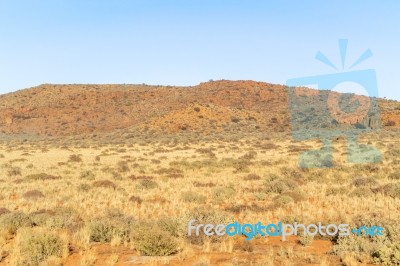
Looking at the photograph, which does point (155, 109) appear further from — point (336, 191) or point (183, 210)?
point (183, 210)

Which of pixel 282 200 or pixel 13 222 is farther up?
pixel 13 222

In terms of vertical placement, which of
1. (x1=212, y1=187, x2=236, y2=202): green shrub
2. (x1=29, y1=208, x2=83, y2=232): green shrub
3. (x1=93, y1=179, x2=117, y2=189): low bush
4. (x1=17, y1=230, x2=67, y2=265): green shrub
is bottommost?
(x1=212, y1=187, x2=236, y2=202): green shrub

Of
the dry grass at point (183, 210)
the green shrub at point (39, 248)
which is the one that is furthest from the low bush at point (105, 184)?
the green shrub at point (39, 248)

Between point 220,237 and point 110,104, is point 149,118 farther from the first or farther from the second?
point 220,237

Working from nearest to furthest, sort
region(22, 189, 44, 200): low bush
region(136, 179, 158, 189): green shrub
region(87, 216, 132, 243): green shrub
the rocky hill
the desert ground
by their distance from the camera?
the desert ground → region(87, 216, 132, 243): green shrub → region(22, 189, 44, 200): low bush → region(136, 179, 158, 189): green shrub → the rocky hill

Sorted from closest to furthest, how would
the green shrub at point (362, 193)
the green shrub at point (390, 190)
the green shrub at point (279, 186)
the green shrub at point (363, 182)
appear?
1. the green shrub at point (390, 190)
2. the green shrub at point (362, 193)
3. the green shrub at point (279, 186)
4. the green shrub at point (363, 182)

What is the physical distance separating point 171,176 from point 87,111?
213 feet

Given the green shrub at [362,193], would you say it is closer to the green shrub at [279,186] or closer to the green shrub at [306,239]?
the green shrub at [279,186]

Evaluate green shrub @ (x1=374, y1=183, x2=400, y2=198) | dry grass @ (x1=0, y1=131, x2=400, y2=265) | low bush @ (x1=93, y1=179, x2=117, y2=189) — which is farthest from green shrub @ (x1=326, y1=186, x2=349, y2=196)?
low bush @ (x1=93, y1=179, x2=117, y2=189)

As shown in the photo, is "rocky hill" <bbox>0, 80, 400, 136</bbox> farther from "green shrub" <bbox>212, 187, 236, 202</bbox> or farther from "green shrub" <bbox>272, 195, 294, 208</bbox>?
"green shrub" <bbox>272, 195, 294, 208</bbox>

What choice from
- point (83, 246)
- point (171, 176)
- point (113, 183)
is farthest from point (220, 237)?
point (171, 176)

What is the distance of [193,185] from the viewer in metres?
17.3

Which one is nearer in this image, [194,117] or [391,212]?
[391,212]

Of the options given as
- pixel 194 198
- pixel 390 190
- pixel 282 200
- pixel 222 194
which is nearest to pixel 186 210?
pixel 194 198
